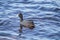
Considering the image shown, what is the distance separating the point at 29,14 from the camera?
16.2 m

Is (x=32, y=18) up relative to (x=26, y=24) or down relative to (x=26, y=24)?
up

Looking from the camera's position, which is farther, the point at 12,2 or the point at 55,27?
the point at 12,2

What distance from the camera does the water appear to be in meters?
13.1

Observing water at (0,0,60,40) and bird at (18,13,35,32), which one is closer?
water at (0,0,60,40)

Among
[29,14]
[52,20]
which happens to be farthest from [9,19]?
[52,20]

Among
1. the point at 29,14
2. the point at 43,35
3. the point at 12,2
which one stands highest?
the point at 12,2

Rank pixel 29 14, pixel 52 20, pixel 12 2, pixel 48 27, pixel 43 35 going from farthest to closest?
pixel 12 2 < pixel 29 14 < pixel 52 20 < pixel 48 27 < pixel 43 35

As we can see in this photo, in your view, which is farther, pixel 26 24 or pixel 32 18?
pixel 32 18

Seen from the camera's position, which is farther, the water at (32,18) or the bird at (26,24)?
the bird at (26,24)

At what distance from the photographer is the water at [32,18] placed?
43.0 feet

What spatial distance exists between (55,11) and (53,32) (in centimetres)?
370

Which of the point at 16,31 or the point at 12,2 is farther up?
the point at 12,2

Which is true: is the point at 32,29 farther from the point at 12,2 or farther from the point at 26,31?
the point at 12,2

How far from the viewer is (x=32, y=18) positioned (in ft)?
51.2
